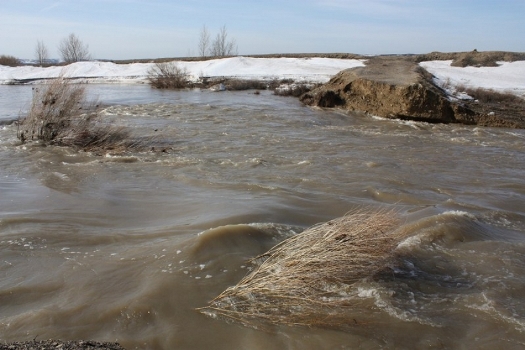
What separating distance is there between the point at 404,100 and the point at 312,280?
14.0 m

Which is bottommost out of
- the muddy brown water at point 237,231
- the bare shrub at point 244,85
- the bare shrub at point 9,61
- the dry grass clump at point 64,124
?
the muddy brown water at point 237,231

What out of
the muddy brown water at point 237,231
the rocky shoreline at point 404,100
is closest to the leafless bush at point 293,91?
the rocky shoreline at point 404,100

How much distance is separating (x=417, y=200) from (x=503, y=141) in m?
7.23

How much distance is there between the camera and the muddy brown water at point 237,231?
4777mm

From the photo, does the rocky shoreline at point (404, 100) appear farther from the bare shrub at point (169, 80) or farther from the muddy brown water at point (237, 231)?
the bare shrub at point (169, 80)

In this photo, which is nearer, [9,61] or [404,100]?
[404,100]

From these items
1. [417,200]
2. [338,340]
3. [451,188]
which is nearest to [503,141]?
[451,188]

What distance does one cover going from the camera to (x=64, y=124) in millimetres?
12844

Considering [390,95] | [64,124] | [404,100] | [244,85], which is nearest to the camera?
[64,124]

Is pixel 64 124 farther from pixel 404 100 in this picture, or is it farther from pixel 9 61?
pixel 9 61

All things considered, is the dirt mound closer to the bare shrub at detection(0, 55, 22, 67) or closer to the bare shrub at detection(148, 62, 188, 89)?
the bare shrub at detection(148, 62, 188, 89)

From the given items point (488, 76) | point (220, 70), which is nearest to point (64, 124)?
point (488, 76)

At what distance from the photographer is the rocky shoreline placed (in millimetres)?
17156

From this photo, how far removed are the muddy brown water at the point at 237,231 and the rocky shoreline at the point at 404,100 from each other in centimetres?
252
